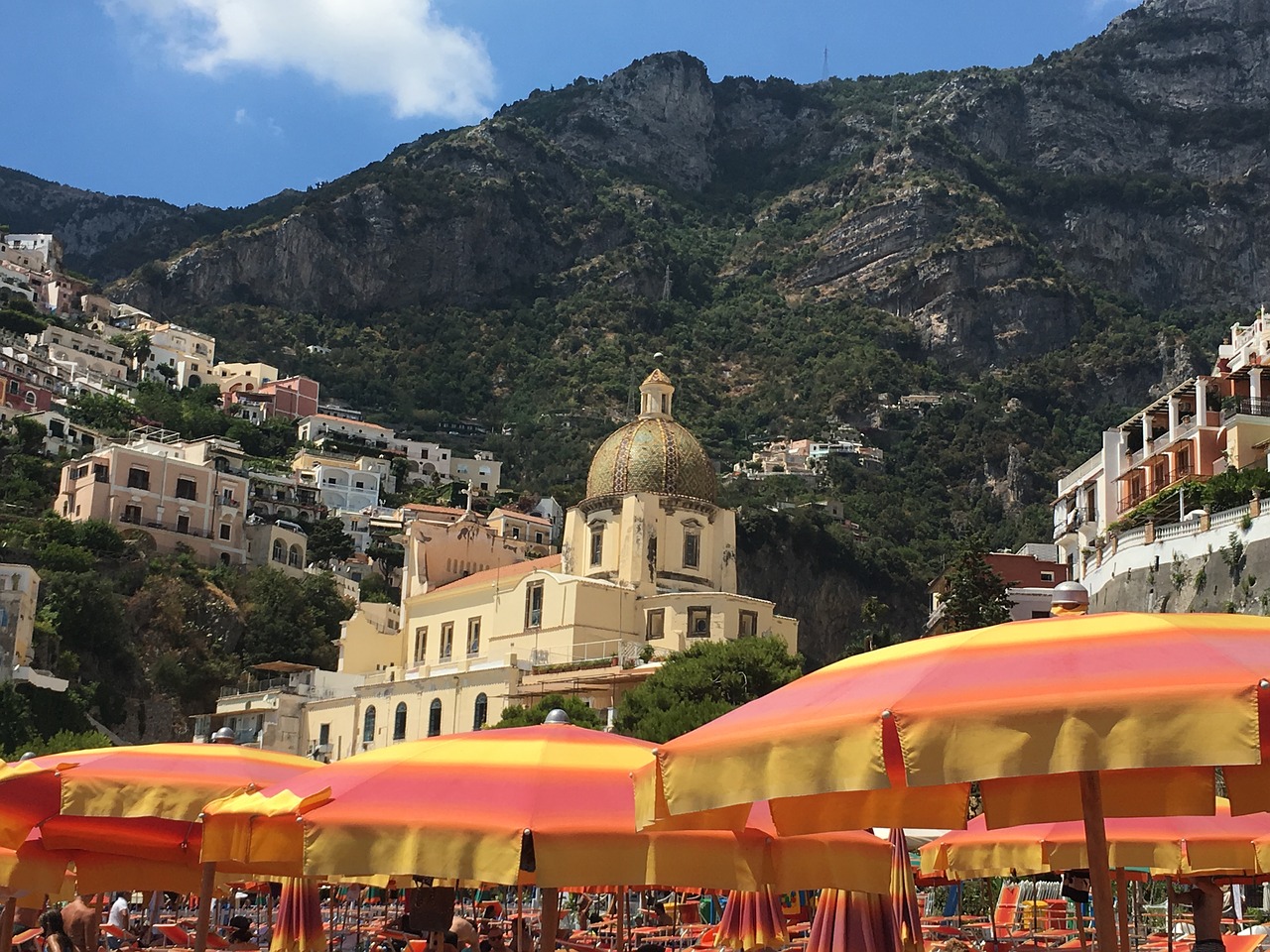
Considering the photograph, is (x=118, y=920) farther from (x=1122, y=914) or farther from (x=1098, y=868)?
(x=1098, y=868)

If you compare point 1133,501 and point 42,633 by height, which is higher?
point 1133,501

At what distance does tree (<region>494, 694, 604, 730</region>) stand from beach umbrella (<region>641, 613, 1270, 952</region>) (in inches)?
1363

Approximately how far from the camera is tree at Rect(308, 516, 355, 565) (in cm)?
10300

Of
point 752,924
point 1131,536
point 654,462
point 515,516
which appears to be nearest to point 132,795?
point 752,924

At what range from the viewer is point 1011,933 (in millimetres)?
21109

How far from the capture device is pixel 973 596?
53.6m

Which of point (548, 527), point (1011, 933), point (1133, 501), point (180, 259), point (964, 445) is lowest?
point (1011, 933)

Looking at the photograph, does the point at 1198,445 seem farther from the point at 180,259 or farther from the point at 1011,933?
the point at 180,259

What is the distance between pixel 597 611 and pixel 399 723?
806cm

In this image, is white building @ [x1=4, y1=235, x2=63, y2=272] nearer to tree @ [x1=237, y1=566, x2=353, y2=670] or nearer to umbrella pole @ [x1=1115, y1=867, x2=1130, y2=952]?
tree @ [x1=237, y1=566, x2=353, y2=670]

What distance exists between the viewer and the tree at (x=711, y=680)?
4509cm

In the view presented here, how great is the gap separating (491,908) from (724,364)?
128 meters

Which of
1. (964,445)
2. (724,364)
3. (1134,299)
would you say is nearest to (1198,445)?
(964,445)

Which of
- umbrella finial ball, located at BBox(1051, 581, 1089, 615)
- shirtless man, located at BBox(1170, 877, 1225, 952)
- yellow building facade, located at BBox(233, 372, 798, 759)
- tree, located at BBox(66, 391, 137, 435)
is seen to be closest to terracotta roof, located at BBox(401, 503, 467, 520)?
tree, located at BBox(66, 391, 137, 435)
